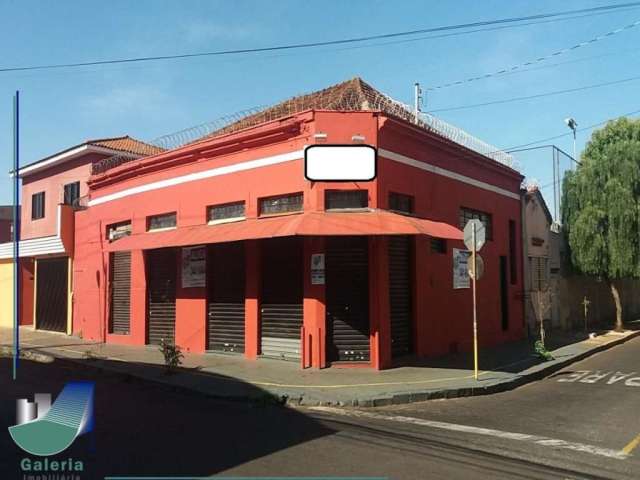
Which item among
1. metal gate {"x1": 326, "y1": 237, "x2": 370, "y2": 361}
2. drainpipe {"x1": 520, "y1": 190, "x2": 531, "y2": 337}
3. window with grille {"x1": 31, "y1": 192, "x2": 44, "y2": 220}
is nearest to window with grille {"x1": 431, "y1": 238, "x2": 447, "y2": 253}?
metal gate {"x1": 326, "y1": 237, "x2": 370, "y2": 361}

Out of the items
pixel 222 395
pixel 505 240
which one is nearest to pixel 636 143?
Result: pixel 505 240

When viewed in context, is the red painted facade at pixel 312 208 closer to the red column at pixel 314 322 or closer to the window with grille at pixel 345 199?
the red column at pixel 314 322

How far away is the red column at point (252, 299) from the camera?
47.1 feet

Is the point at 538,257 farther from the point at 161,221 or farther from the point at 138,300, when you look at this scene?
the point at 138,300

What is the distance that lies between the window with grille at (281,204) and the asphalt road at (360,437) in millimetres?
4924

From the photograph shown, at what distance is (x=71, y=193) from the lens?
74.9 feet

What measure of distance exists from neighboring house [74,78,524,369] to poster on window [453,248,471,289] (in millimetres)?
56

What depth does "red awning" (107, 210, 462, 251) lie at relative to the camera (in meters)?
11.9

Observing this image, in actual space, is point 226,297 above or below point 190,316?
above

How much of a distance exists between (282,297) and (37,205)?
1587 cm

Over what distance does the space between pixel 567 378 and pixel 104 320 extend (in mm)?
13751

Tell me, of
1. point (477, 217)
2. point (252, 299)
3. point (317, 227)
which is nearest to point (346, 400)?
point (317, 227)

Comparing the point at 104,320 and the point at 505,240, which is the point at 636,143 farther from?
the point at 104,320

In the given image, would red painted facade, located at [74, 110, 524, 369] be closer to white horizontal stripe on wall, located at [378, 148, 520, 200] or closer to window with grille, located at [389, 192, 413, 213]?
white horizontal stripe on wall, located at [378, 148, 520, 200]
